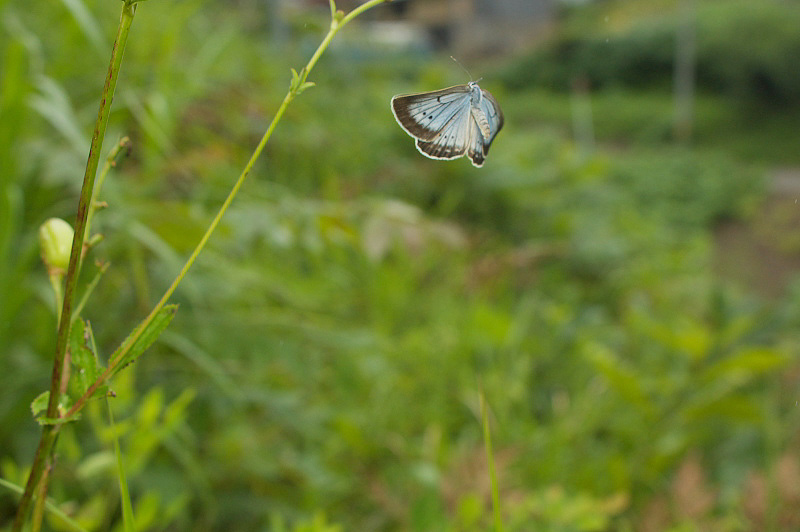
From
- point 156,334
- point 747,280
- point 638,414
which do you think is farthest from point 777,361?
point 747,280

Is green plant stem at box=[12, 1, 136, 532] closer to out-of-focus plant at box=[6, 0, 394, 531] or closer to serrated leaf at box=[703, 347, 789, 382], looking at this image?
out-of-focus plant at box=[6, 0, 394, 531]

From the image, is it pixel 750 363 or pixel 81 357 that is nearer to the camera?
pixel 81 357

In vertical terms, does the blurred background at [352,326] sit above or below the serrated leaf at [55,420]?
above

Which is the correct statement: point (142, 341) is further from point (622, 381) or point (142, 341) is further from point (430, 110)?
point (622, 381)

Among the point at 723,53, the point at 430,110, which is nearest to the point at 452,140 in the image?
the point at 430,110

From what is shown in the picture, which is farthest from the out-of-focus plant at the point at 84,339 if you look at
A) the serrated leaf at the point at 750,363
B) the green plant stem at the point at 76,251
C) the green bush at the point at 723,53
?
the green bush at the point at 723,53

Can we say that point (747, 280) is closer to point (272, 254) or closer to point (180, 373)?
point (272, 254)

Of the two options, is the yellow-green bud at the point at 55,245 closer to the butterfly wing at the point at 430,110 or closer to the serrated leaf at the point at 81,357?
the serrated leaf at the point at 81,357
